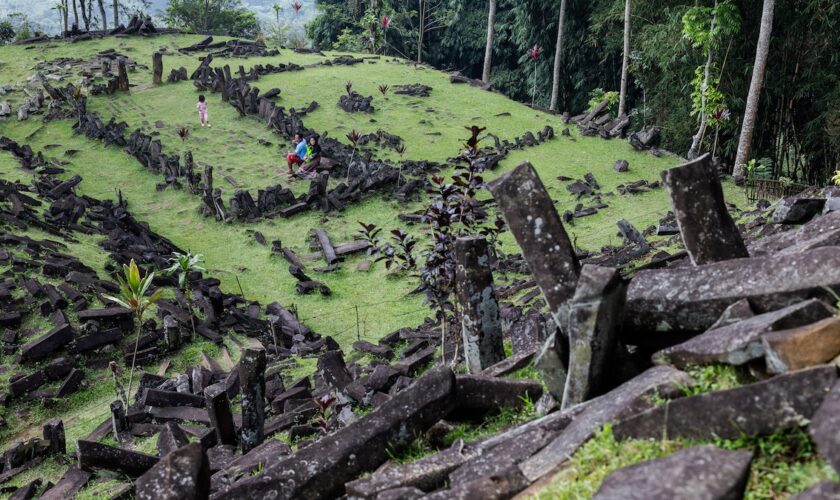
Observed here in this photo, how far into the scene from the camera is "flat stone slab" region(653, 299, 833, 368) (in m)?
3.27

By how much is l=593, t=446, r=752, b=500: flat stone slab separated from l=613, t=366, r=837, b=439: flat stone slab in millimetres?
313

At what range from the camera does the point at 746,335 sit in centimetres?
334

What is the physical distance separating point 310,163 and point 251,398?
13.7 metres

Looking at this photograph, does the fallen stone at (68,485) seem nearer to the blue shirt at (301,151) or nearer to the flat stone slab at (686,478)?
the flat stone slab at (686,478)

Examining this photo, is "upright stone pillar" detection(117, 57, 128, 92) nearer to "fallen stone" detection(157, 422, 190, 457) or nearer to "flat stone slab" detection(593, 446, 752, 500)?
"fallen stone" detection(157, 422, 190, 457)

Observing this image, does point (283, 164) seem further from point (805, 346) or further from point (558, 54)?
point (805, 346)

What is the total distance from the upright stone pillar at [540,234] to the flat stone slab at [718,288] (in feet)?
1.60

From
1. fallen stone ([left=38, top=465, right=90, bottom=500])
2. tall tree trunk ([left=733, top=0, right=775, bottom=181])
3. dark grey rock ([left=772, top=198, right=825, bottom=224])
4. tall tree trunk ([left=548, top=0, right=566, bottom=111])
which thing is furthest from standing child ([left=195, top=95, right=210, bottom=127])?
dark grey rock ([left=772, top=198, right=825, bottom=224])

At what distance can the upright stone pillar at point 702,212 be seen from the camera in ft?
14.8

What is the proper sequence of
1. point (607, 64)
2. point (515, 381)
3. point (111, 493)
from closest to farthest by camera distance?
point (515, 381)
point (111, 493)
point (607, 64)

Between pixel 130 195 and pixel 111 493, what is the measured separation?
14675mm

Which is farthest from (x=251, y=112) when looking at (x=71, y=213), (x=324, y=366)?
(x=324, y=366)

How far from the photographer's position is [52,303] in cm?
1070

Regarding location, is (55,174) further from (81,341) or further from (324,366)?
(324,366)
